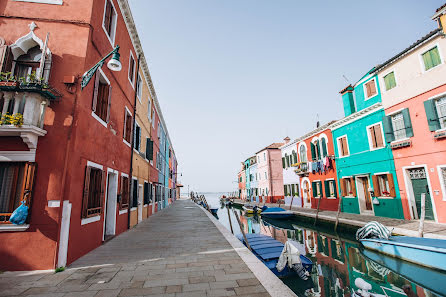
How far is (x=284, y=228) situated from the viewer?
1588 centimetres

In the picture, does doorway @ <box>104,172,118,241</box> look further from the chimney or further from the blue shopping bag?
the chimney

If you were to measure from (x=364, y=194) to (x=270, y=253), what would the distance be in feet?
36.2

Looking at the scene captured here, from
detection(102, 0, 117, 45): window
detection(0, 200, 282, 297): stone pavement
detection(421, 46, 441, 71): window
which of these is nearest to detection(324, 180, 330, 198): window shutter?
detection(421, 46, 441, 71): window

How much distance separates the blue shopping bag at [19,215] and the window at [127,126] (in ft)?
16.9

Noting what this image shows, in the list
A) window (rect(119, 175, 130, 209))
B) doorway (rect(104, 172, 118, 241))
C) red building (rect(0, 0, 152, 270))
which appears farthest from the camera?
window (rect(119, 175, 130, 209))

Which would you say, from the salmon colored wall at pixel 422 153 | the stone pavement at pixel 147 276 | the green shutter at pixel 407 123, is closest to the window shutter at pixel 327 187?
the salmon colored wall at pixel 422 153

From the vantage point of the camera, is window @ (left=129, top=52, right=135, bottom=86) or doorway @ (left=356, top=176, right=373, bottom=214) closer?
window @ (left=129, top=52, right=135, bottom=86)

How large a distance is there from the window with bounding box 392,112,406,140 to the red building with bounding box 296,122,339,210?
5.17 meters

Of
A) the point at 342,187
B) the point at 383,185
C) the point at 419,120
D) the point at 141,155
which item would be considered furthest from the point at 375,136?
the point at 141,155

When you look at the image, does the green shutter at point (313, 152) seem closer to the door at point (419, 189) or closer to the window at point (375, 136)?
the window at point (375, 136)

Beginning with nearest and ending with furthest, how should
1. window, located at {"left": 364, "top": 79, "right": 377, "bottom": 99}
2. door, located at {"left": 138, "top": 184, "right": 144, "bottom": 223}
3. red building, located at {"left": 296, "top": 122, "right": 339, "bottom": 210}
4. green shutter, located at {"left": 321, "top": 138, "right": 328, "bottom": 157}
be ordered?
door, located at {"left": 138, "top": 184, "right": 144, "bottom": 223} → window, located at {"left": 364, "top": 79, "right": 377, "bottom": 99} → red building, located at {"left": 296, "top": 122, "right": 339, "bottom": 210} → green shutter, located at {"left": 321, "top": 138, "right": 328, "bottom": 157}

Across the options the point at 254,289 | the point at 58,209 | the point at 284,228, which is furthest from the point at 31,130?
the point at 284,228

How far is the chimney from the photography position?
9945 millimetres

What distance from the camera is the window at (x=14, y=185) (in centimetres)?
461
